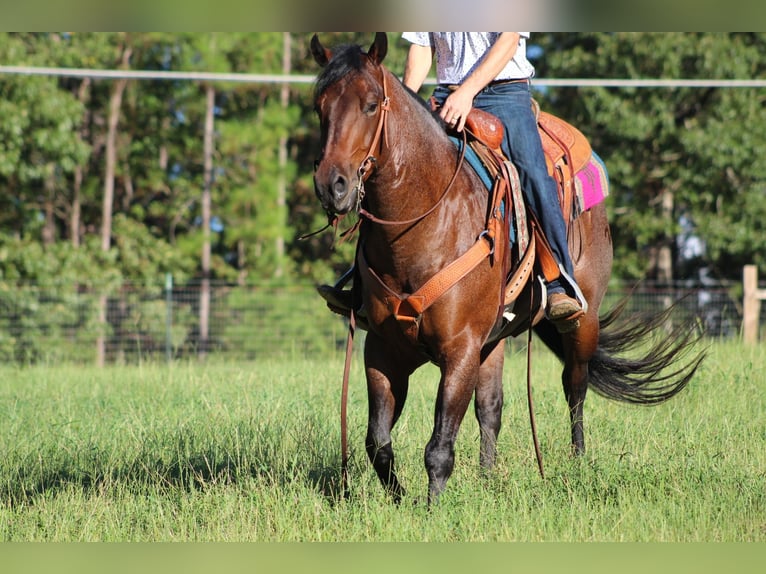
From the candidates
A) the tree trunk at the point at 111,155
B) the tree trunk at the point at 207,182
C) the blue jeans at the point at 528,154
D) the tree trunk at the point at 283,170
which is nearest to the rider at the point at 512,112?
the blue jeans at the point at 528,154

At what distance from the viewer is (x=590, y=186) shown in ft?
21.5

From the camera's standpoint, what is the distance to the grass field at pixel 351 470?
15.7 feet

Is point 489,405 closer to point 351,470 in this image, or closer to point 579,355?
point 351,470

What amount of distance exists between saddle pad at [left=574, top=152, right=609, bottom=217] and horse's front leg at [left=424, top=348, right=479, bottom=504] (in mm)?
1905

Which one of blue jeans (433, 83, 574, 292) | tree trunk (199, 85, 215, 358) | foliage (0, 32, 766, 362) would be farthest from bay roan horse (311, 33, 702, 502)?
tree trunk (199, 85, 215, 358)

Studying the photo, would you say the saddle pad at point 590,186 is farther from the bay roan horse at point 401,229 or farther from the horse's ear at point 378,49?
the horse's ear at point 378,49

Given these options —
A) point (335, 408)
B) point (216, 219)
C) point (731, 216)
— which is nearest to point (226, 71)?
point (216, 219)

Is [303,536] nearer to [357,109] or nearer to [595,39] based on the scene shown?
[357,109]

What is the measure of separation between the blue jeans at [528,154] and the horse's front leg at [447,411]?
1.10 m

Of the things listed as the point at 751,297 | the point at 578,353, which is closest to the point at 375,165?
the point at 578,353

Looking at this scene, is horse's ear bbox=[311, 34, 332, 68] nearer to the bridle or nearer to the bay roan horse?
the bay roan horse

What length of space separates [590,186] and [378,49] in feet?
8.50

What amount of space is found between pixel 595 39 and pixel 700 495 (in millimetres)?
22921

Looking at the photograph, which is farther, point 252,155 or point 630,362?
point 252,155
